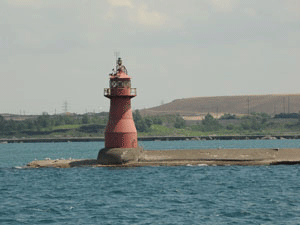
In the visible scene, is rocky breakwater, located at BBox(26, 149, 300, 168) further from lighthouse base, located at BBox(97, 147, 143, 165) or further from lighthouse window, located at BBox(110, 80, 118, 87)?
lighthouse window, located at BBox(110, 80, 118, 87)

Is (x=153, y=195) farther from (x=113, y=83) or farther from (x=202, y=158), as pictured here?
(x=113, y=83)

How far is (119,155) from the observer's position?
5512 cm

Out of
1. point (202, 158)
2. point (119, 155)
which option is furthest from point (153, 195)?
point (202, 158)

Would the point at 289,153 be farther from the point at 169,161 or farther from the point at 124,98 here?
the point at 124,98

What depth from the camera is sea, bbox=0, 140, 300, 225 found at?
33.4 meters

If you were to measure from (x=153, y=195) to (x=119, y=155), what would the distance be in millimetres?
14447

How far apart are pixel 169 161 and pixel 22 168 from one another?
48.7 ft

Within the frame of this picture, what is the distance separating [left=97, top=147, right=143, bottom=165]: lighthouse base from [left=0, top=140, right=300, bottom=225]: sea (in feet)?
3.50

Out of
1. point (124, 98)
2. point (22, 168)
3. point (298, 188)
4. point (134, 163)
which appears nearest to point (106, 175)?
point (134, 163)

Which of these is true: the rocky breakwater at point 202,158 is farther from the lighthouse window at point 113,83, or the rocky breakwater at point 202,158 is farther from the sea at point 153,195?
the lighthouse window at point 113,83

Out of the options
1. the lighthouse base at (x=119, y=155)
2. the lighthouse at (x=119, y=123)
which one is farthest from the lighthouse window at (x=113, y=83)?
the lighthouse base at (x=119, y=155)

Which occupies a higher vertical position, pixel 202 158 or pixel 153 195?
pixel 202 158

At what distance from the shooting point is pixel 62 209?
3622 cm

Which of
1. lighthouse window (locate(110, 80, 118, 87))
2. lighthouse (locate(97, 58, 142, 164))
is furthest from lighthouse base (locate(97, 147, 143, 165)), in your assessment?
lighthouse window (locate(110, 80, 118, 87))
